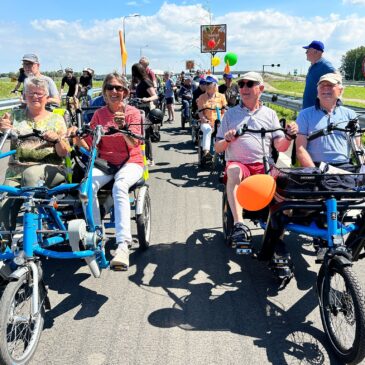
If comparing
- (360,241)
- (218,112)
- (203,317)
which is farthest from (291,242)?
(218,112)

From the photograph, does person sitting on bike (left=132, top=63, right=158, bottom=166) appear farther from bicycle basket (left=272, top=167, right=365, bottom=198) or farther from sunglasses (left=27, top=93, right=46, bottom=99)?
bicycle basket (left=272, top=167, right=365, bottom=198)

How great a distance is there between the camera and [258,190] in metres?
3.06

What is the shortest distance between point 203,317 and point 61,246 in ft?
4.38

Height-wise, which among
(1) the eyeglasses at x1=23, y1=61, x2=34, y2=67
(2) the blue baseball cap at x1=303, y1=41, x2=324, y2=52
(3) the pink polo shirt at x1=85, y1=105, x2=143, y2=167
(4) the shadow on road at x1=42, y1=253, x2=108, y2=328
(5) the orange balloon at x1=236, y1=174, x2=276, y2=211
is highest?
(2) the blue baseball cap at x1=303, y1=41, x2=324, y2=52

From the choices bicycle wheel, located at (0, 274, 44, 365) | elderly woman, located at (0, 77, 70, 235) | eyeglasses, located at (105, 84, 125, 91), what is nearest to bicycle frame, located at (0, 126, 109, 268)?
bicycle wheel, located at (0, 274, 44, 365)

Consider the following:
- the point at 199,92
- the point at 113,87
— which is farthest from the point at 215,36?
the point at 113,87

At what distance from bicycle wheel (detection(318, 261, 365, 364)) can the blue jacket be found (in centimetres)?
363

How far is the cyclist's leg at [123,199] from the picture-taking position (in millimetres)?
3572

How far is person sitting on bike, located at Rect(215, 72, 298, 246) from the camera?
387 cm

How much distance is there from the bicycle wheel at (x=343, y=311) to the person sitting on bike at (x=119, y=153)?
67.1 inches

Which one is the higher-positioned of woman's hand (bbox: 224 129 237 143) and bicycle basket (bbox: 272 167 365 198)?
woman's hand (bbox: 224 129 237 143)

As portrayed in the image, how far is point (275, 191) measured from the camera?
3.17m

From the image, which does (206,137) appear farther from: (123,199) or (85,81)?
(85,81)

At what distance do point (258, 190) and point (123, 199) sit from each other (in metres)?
1.28
